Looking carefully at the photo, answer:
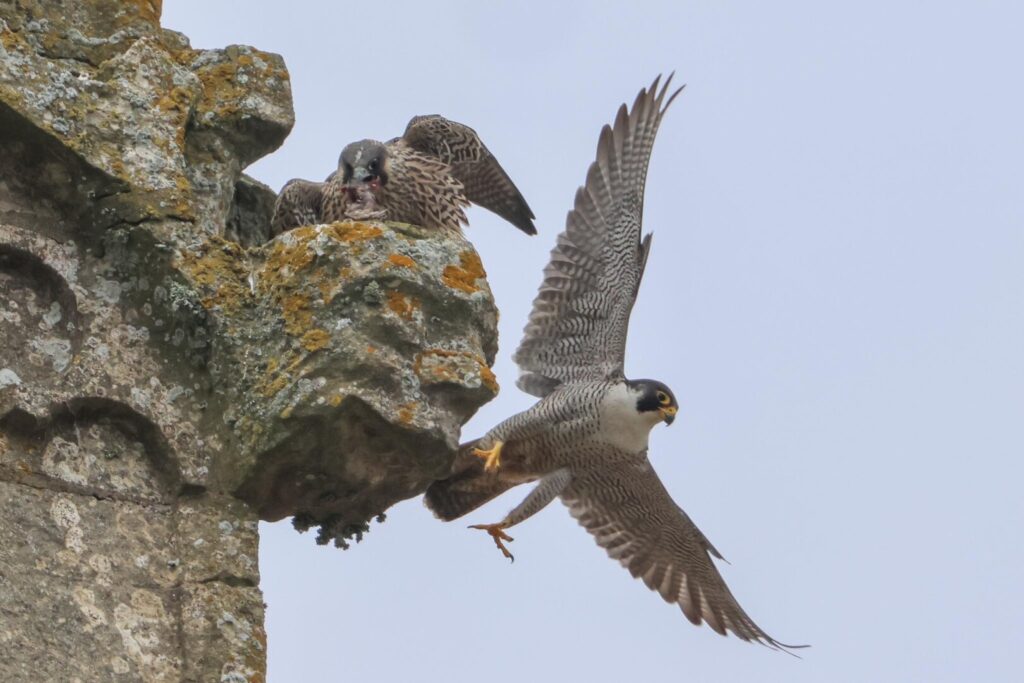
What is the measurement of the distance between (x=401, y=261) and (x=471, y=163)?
3470 mm

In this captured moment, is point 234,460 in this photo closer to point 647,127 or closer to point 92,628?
point 92,628

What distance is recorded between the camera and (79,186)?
3.70 metres

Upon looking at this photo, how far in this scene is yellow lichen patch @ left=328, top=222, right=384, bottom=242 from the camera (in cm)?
366

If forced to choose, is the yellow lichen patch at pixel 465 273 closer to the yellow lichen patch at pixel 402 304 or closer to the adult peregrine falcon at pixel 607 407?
the yellow lichen patch at pixel 402 304

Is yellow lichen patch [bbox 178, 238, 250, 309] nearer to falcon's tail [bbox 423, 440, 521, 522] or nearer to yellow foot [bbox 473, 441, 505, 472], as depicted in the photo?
falcon's tail [bbox 423, 440, 521, 522]

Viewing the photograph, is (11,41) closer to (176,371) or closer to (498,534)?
(176,371)

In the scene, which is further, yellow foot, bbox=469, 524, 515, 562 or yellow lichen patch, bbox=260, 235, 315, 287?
yellow foot, bbox=469, 524, 515, 562

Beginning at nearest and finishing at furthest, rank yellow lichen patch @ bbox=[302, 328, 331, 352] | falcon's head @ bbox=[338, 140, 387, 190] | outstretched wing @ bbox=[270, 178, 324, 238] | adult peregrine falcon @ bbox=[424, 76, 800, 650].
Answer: yellow lichen patch @ bbox=[302, 328, 331, 352]
outstretched wing @ bbox=[270, 178, 324, 238]
falcon's head @ bbox=[338, 140, 387, 190]
adult peregrine falcon @ bbox=[424, 76, 800, 650]

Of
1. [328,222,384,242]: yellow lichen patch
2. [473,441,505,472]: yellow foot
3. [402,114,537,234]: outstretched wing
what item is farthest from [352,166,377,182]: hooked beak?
[328,222,384,242]: yellow lichen patch

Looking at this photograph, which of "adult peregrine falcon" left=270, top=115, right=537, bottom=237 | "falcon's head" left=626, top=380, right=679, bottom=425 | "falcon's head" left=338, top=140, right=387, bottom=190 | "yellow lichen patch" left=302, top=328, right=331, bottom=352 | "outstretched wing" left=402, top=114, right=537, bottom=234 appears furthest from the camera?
"falcon's head" left=626, top=380, right=679, bottom=425

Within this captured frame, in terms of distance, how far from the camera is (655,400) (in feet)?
24.9

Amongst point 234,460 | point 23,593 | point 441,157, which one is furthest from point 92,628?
point 441,157

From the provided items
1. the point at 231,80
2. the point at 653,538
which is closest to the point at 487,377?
the point at 231,80

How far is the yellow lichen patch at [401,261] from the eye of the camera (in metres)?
3.62
